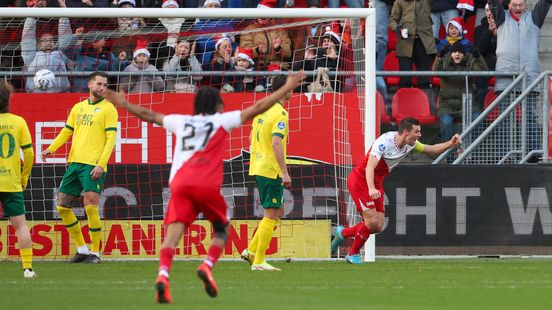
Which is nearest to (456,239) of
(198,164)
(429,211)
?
(429,211)

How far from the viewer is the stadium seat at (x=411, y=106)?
19094 mm

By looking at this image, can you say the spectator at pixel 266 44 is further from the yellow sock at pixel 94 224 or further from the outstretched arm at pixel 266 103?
the outstretched arm at pixel 266 103

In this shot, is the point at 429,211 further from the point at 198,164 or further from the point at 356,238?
the point at 198,164

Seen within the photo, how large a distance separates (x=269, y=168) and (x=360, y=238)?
6.55 feet

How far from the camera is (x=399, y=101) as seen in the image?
19266 millimetres

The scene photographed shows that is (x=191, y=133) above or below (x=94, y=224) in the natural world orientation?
above

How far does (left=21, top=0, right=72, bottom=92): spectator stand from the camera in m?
17.2

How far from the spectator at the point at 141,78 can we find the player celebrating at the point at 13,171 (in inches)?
156

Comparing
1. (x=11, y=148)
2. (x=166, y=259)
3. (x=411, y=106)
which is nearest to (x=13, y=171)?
(x=11, y=148)

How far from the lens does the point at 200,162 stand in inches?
405

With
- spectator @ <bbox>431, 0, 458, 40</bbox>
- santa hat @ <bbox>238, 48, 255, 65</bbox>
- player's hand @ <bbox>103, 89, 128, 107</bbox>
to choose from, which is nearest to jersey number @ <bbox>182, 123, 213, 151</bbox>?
player's hand @ <bbox>103, 89, 128, 107</bbox>

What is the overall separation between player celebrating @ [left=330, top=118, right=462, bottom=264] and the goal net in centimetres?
140

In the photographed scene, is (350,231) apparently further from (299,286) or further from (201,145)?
(201,145)

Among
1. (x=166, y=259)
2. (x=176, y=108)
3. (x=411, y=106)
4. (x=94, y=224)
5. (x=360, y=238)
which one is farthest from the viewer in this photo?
(x=411, y=106)
